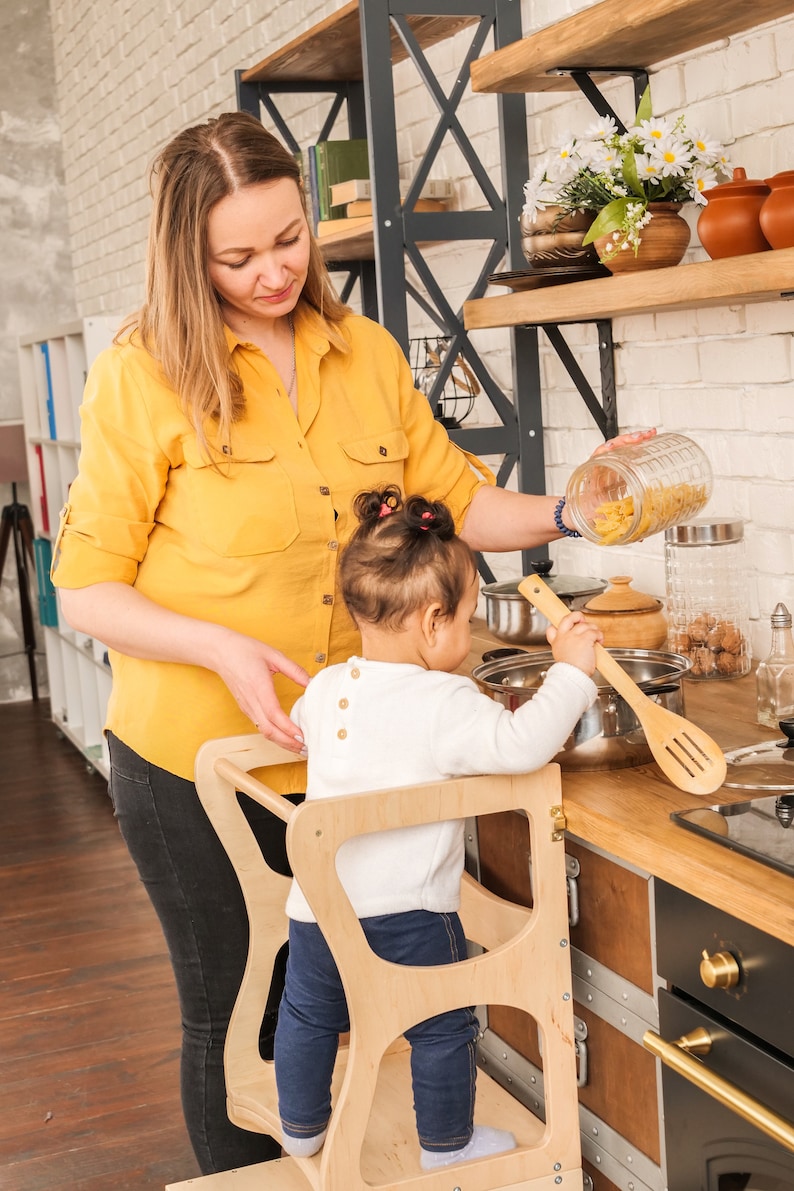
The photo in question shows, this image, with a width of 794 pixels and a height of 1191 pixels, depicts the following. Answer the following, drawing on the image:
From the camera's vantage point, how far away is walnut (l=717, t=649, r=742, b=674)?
2.15m

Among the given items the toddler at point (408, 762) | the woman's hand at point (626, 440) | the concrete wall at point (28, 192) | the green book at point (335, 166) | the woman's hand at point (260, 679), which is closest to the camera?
the toddler at point (408, 762)

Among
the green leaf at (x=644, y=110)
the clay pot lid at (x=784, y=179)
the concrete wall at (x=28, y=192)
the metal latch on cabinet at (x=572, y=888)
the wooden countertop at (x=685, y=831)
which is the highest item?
the concrete wall at (x=28, y=192)

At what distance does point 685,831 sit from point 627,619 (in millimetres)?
771

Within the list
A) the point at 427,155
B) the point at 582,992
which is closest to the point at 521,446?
the point at 427,155

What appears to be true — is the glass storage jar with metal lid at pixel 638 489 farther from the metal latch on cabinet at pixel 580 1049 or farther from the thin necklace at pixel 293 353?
the metal latch on cabinet at pixel 580 1049

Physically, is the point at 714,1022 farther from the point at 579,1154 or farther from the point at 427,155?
the point at 427,155

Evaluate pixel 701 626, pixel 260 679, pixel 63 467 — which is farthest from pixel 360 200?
pixel 63 467

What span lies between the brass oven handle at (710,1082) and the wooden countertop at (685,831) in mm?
175

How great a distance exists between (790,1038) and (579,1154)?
0.48m

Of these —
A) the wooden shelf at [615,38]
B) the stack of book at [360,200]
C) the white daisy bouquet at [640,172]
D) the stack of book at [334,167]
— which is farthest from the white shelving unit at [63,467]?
the white daisy bouquet at [640,172]

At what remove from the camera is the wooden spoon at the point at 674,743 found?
1.55 m

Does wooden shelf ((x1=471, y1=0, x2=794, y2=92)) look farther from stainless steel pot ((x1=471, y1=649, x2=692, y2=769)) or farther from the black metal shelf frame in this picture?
stainless steel pot ((x1=471, y1=649, x2=692, y2=769))

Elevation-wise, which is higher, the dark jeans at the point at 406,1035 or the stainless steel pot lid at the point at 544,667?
the stainless steel pot lid at the point at 544,667

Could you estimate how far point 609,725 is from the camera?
5.54ft
